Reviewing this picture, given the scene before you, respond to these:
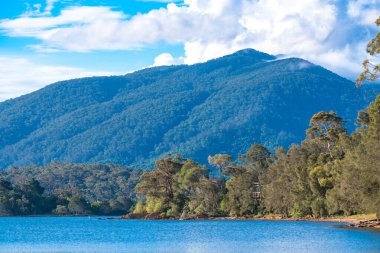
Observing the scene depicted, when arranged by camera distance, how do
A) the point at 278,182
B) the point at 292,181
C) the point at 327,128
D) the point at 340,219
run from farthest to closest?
the point at 327,128, the point at 278,182, the point at 292,181, the point at 340,219

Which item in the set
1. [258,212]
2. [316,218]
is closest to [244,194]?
[258,212]

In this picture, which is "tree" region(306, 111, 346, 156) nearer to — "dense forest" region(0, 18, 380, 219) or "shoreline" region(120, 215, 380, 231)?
"dense forest" region(0, 18, 380, 219)

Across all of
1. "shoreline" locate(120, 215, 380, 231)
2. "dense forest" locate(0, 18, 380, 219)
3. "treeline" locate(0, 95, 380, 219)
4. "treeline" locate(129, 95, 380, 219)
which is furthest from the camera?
"treeline" locate(0, 95, 380, 219)

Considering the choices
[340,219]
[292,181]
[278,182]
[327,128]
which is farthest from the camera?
[327,128]

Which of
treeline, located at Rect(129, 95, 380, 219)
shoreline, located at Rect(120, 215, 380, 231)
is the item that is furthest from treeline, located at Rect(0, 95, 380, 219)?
shoreline, located at Rect(120, 215, 380, 231)

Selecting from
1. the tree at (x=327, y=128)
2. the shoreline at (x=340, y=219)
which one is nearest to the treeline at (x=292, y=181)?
the tree at (x=327, y=128)

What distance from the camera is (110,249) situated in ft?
194

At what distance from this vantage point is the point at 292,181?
106500 millimetres

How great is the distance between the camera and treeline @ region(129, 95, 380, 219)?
74062 mm

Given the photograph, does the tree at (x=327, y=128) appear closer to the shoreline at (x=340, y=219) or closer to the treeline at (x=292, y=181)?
the treeline at (x=292, y=181)

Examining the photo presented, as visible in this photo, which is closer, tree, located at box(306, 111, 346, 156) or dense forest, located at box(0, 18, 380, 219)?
dense forest, located at box(0, 18, 380, 219)

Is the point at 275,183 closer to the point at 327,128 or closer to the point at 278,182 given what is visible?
the point at 278,182

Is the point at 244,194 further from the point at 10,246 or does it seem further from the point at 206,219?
the point at 10,246

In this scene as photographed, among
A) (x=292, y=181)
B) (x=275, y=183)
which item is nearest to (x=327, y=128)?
(x=292, y=181)
